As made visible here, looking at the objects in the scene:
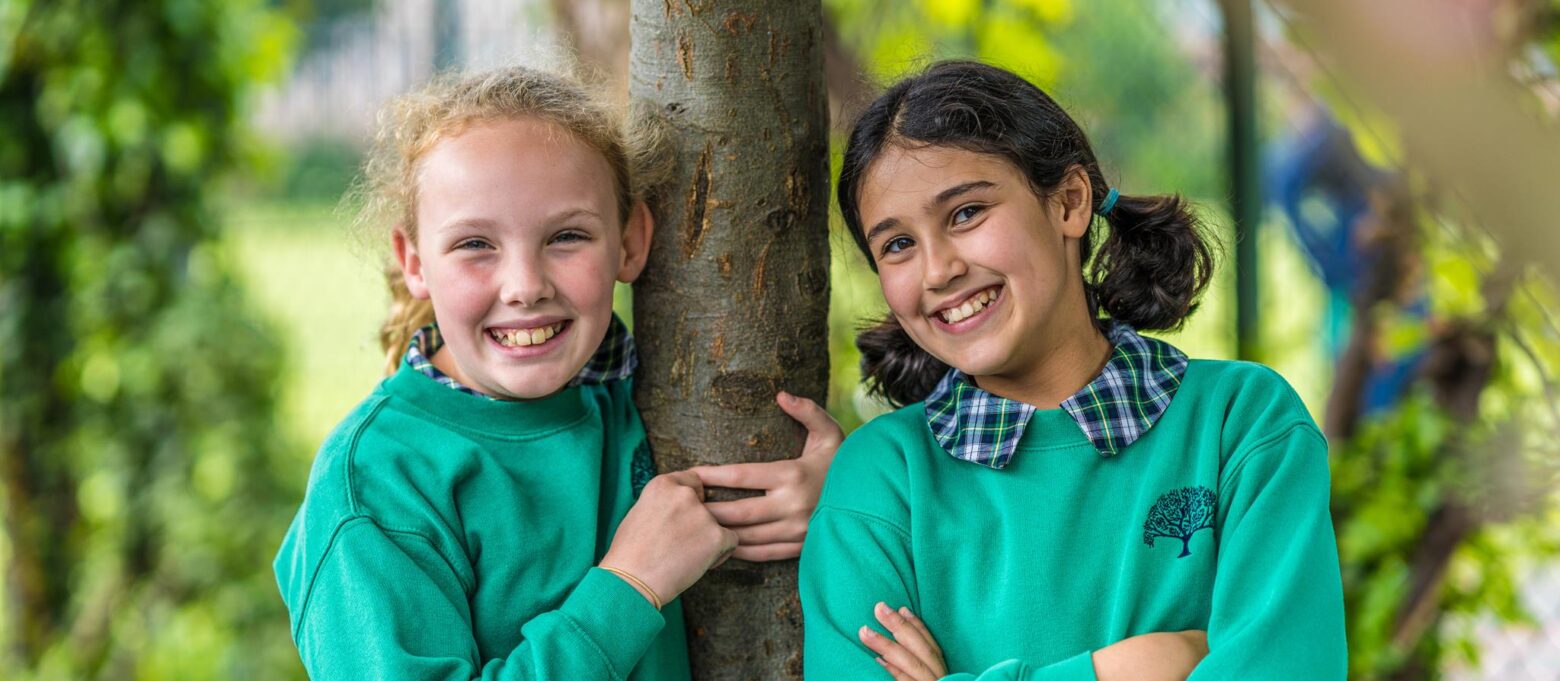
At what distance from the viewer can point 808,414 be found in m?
1.81

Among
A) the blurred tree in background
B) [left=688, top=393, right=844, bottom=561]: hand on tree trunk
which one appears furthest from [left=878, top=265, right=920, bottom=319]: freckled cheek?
the blurred tree in background

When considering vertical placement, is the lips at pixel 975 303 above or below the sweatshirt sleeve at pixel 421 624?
above

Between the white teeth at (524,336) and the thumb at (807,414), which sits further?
the thumb at (807,414)

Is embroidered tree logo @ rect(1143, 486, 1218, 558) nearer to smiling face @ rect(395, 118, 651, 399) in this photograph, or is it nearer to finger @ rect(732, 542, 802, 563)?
finger @ rect(732, 542, 802, 563)

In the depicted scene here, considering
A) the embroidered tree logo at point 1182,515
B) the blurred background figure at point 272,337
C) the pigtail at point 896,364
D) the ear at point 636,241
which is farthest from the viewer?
the blurred background figure at point 272,337

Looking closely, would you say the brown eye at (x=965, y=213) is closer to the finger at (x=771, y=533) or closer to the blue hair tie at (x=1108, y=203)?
the blue hair tie at (x=1108, y=203)

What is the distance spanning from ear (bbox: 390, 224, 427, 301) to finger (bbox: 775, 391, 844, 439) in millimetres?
466

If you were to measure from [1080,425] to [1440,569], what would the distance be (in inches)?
87.2

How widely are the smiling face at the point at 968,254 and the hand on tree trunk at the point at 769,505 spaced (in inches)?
9.3

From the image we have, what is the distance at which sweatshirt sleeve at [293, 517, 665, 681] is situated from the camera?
1480 millimetres

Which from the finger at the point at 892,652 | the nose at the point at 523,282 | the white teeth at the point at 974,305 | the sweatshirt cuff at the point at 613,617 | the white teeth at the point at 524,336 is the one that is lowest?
the finger at the point at 892,652

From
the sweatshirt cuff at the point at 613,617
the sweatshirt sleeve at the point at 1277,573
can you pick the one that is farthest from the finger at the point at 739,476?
the sweatshirt sleeve at the point at 1277,573

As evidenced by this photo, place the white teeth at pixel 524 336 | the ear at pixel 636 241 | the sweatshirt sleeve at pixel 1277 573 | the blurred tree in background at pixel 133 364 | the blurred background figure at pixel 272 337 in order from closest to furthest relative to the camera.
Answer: the sweatshirt sleeve at pixel 1277 573, the white teeth at pixel 524 336, the ear at pixel 636 241, the blurred background figure at pixel 272 337, the blurred tree in background at pixel 133 364

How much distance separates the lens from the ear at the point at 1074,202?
5.55 feet
